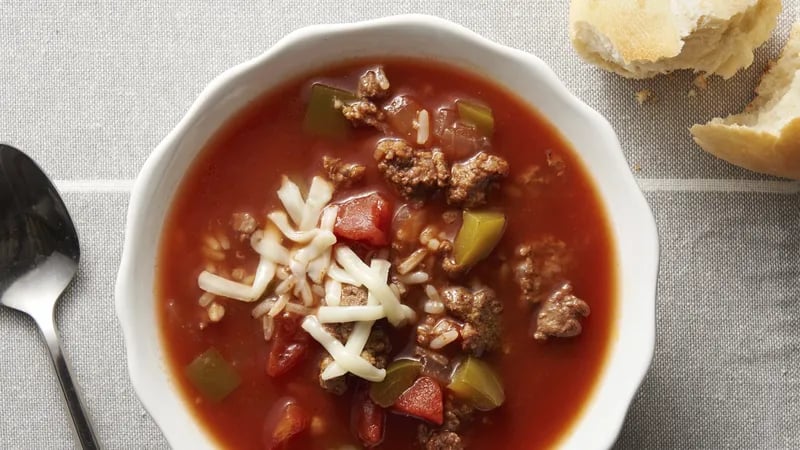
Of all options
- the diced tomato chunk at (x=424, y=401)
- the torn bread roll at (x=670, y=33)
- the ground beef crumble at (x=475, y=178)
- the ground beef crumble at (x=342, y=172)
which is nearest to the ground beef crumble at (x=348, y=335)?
the diced tomato chunk at (x=424, y=401)

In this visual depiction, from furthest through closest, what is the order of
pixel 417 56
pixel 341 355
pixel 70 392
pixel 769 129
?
1. pixel 70 392
2. pixel 769 129
3. pixel 417 56
4. pixel 341 355

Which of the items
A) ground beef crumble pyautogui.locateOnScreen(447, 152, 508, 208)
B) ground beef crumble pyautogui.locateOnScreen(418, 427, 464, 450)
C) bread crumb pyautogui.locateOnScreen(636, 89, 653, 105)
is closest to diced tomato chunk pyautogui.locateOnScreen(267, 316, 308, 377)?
ground beef crumble pyautogui.locateOnScreen(418, 427, 464, 450)

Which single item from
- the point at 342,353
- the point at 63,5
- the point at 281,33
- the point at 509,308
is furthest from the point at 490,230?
the point at 63,5

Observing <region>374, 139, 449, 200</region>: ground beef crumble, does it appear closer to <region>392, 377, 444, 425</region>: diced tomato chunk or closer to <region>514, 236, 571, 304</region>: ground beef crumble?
<region>514, 236, 571, 304</region>: ground beef crumble

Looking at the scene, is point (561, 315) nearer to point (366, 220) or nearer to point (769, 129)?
point (366, 220)

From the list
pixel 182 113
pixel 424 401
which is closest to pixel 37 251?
pixel 182 113
